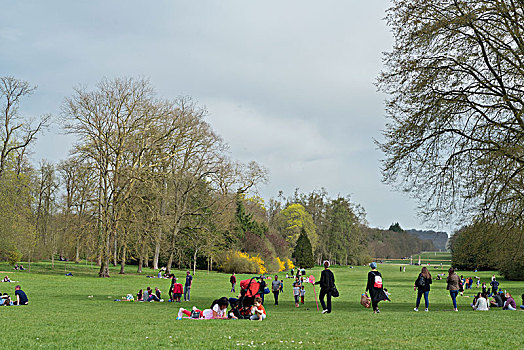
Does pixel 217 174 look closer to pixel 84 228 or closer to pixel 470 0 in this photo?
pixel 84 228

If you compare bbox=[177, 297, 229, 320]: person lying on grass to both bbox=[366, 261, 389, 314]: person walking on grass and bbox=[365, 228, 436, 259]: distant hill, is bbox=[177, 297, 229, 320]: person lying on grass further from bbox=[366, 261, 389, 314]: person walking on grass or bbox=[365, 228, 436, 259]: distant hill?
bbox=[365, 228, 436, 259]: distant hill

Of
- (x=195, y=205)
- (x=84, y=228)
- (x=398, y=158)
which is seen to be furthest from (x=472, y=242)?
(x=195, y=205)

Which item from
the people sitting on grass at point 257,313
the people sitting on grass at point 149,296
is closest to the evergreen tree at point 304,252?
the people sitting on grass at point 149,296

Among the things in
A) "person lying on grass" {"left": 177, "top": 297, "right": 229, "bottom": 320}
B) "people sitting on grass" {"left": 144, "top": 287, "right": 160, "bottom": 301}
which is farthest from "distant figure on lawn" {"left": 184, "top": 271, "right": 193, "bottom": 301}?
"person lying on grass" {"left": 177, "top": 297, "right": 229, "bottom": 320}

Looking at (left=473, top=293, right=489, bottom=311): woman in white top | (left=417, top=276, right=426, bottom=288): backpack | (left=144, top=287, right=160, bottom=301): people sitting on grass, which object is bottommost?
(left=144, top=287, right=160, bottom=301): people sitting on grass

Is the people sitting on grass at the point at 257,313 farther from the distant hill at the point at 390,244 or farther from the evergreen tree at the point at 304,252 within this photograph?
the distant hill at the point at 390,244

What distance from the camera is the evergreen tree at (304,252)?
284 ft

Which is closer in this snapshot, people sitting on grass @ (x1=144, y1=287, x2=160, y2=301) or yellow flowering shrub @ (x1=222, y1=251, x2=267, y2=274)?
people sitting on grass @ (x1=144, y1=287, x2=160, y2=301)

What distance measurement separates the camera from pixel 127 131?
44.4 meters

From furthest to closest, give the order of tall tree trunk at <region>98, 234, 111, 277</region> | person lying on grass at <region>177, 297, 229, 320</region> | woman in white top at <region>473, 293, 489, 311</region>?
tall tree trunk at <region>98, 234, 111, 277</region> < woman in white top at <region>473, 293, 489, 311</region> < person lying on grass at <region>177, 297, 229, 320</region>

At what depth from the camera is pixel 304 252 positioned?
3457 inches

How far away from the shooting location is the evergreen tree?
86688 mm

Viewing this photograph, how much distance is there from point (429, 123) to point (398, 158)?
5.92 feet

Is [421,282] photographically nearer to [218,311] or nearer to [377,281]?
[377,281]
